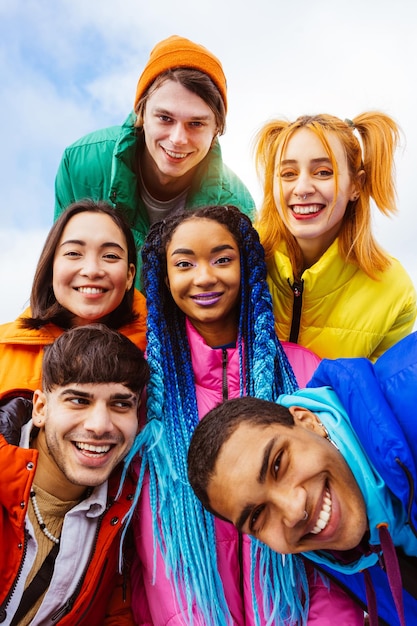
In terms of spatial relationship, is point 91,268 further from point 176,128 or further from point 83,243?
point 176,128

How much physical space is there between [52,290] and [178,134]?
1.16 meters

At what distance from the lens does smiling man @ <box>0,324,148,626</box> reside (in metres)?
2.09

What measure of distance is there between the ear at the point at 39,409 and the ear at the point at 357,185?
6.05ft

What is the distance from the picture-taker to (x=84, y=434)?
7.02 feet

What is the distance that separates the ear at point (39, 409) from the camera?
2.28m

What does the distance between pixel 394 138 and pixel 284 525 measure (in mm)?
2143

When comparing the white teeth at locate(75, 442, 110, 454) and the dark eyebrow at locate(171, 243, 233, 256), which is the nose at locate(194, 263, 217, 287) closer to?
the dark eyebrow at locate(171, 243, 233, 256)

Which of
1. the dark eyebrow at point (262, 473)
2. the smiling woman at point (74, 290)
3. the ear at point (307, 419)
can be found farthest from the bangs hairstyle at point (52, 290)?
the dark eyebrow at point (262, 473)

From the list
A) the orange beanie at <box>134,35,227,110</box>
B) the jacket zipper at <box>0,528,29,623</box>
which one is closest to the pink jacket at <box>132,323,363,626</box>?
the jacket zipper at <box>0,528,29,623</box>

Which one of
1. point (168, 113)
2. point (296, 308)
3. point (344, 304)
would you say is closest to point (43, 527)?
point (296, 308)

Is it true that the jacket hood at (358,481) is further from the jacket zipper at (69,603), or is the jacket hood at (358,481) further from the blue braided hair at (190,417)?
the jacket zipper at (69,603)

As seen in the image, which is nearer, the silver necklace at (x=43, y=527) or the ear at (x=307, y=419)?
the ear at (x=307, y=419)

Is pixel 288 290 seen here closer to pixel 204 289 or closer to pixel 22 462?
pixel 204 289

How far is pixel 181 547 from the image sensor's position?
2.17m
